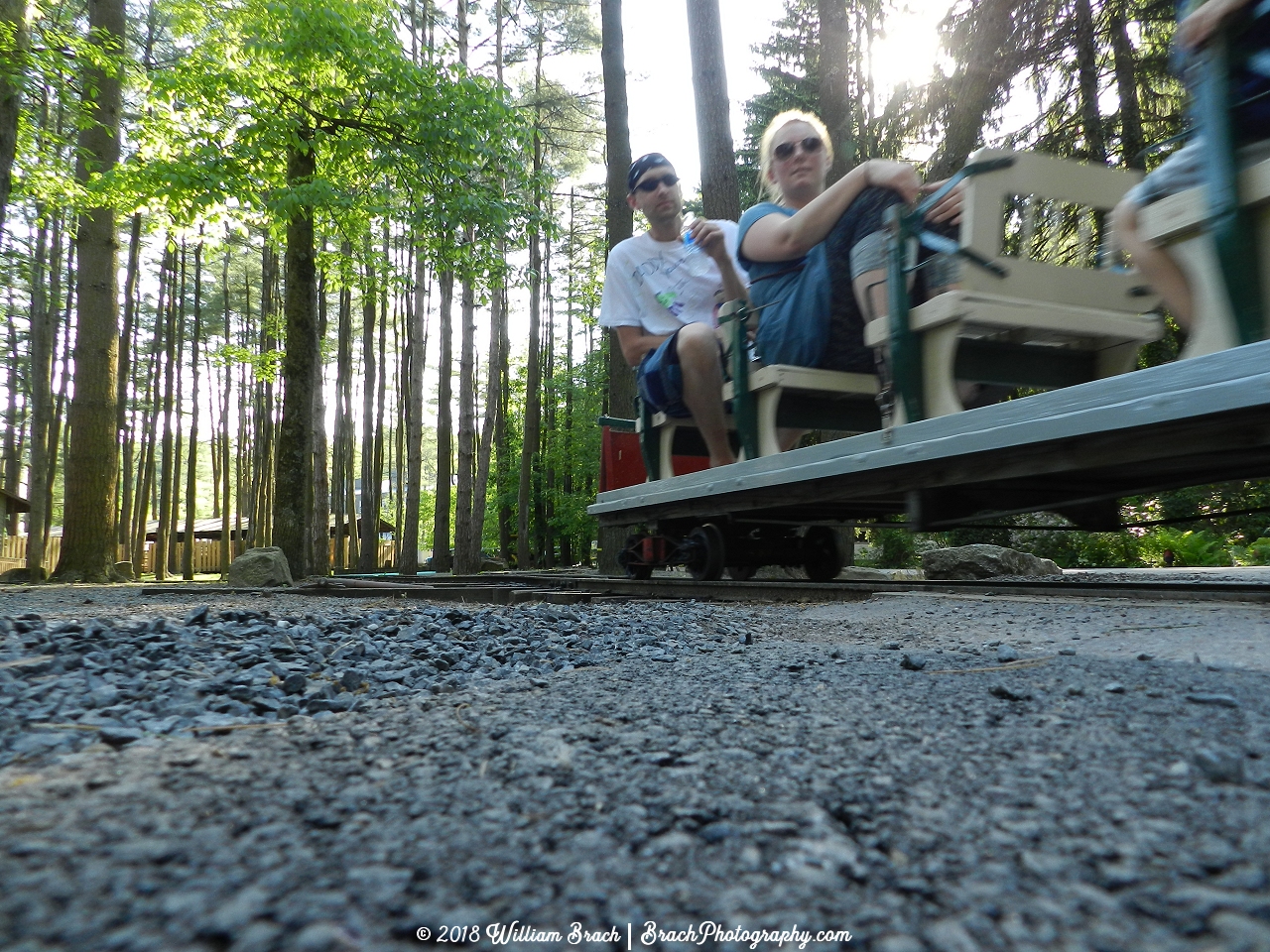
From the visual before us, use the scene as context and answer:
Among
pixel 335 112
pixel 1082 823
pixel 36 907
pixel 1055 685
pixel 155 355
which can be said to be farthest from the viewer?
pixel 155 355

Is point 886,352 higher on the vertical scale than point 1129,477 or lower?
higher

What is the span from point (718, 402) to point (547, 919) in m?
4.28

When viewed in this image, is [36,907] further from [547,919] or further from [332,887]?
[547,919]

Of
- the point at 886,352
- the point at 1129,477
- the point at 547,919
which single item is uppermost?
the point at 886,352

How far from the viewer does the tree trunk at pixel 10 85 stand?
7039mm

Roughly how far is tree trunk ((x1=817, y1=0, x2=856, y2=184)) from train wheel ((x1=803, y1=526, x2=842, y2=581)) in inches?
228

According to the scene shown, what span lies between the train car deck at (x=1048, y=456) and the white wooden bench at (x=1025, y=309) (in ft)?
0.85

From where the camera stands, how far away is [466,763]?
4.17ft

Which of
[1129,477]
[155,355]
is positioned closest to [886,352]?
[1129,477]

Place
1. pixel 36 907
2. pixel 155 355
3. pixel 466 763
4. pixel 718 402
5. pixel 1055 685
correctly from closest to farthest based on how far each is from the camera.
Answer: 1. pixel 36 907
2. pixel 466 763
3. pixel 1055 685
4. pixel 718 402
5. pixel 155 355

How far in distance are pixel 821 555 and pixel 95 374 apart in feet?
28.0

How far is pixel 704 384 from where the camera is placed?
15.9ft

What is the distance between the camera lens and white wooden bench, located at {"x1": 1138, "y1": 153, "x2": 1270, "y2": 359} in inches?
98.2

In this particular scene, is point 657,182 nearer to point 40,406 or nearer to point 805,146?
point 805,146
